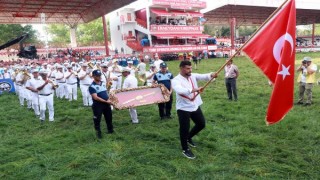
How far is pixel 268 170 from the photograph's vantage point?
16.9 feet

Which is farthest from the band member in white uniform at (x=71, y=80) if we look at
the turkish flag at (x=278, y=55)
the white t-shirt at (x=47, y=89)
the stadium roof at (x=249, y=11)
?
the stadium roof at (x=249, y=11)

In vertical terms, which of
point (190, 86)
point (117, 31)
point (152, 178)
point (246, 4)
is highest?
point (246, 4)

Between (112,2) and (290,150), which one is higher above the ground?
(112,2)

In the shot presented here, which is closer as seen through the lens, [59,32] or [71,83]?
[71,83]

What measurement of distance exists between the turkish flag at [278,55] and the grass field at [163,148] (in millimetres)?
1394

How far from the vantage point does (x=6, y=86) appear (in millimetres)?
17266

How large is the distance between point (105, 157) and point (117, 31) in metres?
42.1

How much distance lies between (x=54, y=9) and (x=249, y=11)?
1359 inches

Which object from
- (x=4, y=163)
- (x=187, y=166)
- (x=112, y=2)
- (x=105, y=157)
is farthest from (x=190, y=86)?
(x=112, y=2)

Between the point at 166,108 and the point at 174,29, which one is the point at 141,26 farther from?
the point at 166,108

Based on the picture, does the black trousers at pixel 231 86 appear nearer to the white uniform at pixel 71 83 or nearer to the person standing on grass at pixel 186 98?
the person standing on grass at pixel 186 98

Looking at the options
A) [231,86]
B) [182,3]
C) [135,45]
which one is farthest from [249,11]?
[231,86]

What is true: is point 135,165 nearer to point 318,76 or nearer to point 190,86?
point 190,86

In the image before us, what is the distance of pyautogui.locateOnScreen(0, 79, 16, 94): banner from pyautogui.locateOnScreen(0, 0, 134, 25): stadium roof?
664 inches
